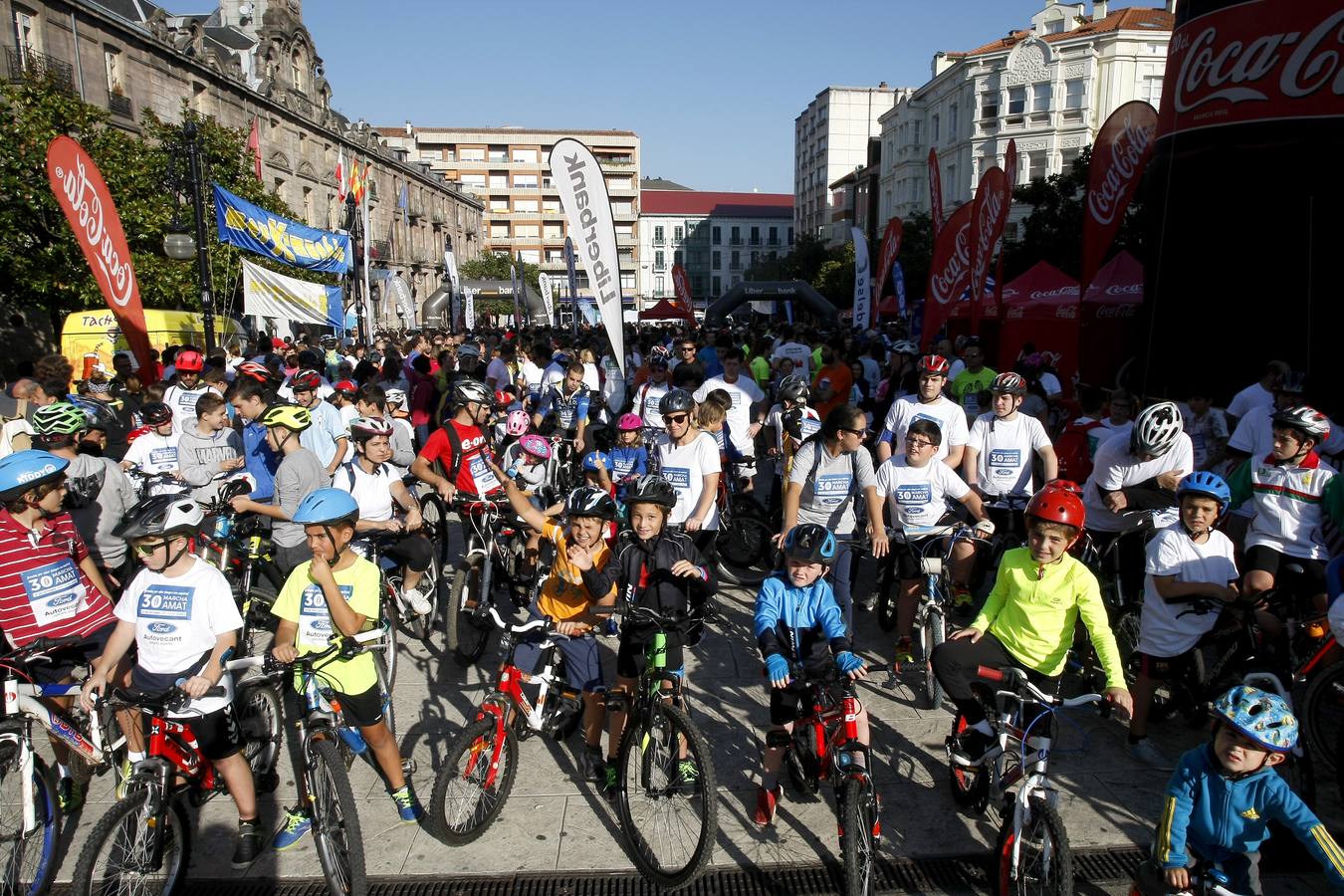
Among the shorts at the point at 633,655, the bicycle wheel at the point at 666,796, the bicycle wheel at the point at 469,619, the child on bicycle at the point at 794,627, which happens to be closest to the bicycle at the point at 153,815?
the shorts at the point at 633,655

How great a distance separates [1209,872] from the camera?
2873 mm

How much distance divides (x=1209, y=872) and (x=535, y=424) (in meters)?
7.55

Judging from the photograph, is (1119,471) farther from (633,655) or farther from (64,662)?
(64,662)

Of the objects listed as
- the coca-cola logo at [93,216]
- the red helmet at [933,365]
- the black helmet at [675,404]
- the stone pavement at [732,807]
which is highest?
the coca-cola logo at [93,216]

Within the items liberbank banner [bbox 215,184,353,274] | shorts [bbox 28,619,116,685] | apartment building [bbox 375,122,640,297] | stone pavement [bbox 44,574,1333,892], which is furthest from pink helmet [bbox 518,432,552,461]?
apartment building [bbox 375,122,640,297]

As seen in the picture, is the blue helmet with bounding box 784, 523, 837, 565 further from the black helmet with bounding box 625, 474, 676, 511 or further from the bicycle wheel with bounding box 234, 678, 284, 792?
the bicycle wheel with bounding box 234, 678, 284, 792

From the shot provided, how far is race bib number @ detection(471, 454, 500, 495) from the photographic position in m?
6.59

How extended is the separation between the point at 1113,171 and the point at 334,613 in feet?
39.4

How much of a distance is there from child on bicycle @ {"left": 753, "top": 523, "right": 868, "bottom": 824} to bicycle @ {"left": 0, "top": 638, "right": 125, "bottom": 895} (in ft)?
10.1

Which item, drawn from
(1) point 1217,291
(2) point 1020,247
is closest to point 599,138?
(2) point 1020,247

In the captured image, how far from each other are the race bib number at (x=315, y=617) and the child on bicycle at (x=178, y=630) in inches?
11.8

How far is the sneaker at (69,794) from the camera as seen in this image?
13.3 feet

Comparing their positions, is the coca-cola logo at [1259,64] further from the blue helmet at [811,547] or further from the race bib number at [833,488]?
the blue helmet at [811,547]

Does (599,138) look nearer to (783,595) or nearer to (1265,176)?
(1265,176)
